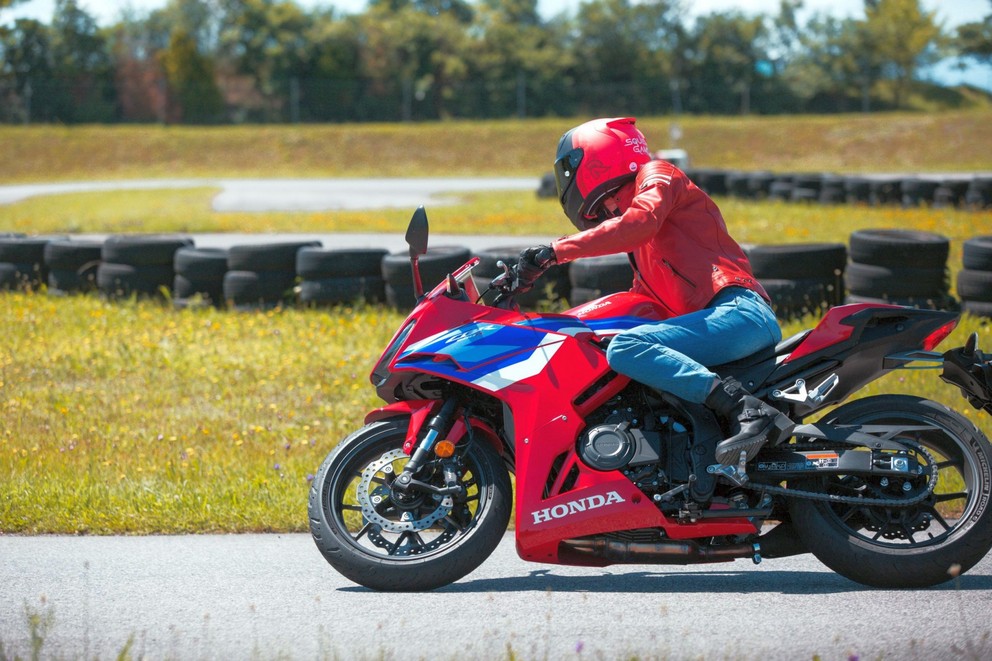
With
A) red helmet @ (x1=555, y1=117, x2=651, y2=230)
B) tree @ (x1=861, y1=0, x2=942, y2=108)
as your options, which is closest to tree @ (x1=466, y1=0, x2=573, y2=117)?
tree @ (x1=861, y1=0, x2=942, y2=108)

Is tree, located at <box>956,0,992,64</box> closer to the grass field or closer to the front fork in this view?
the grass field

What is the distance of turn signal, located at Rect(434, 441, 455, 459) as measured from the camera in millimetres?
4602

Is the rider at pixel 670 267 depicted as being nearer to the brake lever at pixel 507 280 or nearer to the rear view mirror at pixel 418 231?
the brake lever at pixel 507 280

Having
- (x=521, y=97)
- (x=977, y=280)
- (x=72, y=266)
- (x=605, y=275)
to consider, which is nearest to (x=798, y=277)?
(x=977, y=280)

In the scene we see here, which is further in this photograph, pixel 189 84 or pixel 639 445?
pixel 189 84

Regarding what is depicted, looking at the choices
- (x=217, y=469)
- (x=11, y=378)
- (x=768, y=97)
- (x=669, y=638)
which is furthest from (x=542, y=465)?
(x=768, y=97)

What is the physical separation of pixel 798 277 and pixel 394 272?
Answer: 3.88 meters

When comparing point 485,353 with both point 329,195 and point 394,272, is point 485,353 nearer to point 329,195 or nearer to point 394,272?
point 394,272

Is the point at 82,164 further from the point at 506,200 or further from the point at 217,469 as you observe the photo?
the point at 217,469

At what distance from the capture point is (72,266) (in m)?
13.1

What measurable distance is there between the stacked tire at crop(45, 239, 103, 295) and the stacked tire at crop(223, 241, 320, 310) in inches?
80.0

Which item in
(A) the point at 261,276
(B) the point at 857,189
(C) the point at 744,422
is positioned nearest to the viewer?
(C) the point at 744,422

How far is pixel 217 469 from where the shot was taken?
6.55 m

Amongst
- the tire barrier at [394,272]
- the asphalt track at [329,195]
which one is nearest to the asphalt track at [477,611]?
the tire barrier at [394,272]
